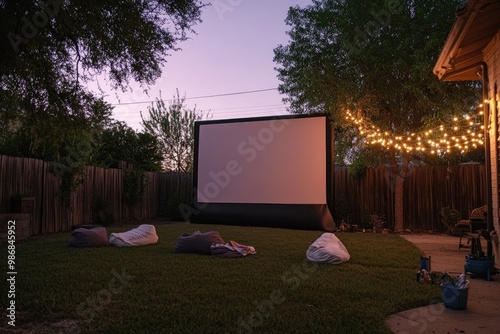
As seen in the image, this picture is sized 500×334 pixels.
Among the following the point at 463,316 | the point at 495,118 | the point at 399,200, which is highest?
the point at 495,118

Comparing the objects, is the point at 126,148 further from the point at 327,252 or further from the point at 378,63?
the point at 327,252

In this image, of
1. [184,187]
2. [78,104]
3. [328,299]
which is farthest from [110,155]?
[328,299]

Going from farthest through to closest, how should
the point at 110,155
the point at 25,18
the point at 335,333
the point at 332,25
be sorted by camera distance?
the point at 110,155 → the point at 332,25 → the point at 25,18 → the point at 335,333

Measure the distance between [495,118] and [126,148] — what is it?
1180cm

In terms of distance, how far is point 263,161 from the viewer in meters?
11.7

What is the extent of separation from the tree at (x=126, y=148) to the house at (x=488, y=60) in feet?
34.2

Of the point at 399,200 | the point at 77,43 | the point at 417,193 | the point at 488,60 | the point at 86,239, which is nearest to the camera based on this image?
the point at 77,43

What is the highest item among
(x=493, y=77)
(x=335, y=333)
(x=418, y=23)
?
(x=418, y=23)

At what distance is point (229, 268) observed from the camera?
5.11 meters

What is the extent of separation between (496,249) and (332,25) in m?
6.82

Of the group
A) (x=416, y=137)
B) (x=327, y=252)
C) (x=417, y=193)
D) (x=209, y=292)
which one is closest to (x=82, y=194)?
(x=327, y=252)

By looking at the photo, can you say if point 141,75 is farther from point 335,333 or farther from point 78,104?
point 335,333

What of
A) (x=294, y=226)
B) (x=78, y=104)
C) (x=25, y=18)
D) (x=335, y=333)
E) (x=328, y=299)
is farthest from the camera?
(x=294, y=226)

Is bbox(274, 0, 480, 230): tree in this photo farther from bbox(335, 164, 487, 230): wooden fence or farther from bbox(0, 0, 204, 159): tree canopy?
bbox(0, 0, 204, 159): tree canopy
